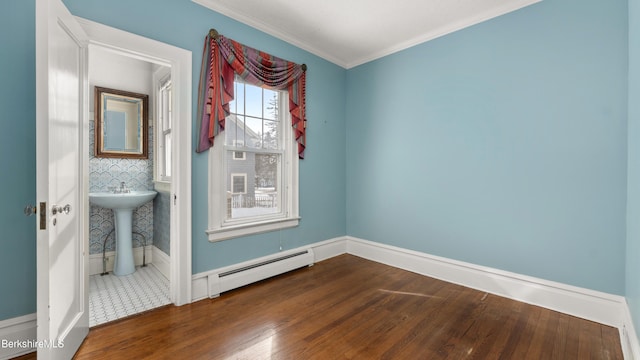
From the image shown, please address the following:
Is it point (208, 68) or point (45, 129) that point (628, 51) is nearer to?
point (208, 68)

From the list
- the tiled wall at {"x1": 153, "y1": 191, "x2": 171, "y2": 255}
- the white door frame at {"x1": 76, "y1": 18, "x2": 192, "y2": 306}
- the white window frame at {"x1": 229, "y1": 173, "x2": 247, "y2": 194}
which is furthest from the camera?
the tiled wall at {"x1": 153, "y1": 191, "x2": 171, "y2": 255}

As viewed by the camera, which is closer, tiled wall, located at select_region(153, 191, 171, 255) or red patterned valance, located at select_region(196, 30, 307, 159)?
red patterned valance, located at select_region(196, 30, 307, 159)

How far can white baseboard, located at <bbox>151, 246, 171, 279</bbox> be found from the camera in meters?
3.08

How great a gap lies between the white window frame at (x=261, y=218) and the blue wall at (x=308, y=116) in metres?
0.08

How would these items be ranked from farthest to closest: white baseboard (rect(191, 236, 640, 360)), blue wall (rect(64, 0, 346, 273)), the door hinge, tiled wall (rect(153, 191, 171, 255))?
1. tiled wall (rect(153, 191, 171, 255))
2. blue wall (rect(64, 0, 346, 273))
3. white baseboard (rect(191, 236, 640, 360))
4. the door hinge

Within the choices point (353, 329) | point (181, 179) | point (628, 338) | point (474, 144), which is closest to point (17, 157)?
point (181, 179)

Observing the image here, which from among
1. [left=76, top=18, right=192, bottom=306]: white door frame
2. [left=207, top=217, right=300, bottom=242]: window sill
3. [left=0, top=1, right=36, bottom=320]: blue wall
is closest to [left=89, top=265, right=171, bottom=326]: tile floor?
[left=76, top=18, right=192, bottom=306]: white door frame

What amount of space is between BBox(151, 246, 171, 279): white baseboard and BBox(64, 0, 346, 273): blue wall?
2.57 ft

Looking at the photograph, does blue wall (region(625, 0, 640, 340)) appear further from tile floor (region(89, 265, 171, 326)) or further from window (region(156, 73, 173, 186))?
window (region(156, 73, 173, 186))

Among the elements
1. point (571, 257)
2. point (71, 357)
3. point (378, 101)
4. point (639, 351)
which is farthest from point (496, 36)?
point (71, 357)

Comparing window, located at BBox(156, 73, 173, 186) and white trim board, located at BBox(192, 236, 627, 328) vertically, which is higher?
window, located at BBox(156, 73, 173, 186)

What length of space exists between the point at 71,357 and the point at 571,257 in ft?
12.3

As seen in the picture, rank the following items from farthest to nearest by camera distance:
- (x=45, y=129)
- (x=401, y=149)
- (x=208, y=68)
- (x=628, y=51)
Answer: (x=401, y=149) → (x=208, y=68) → (x=628, y=51) → (x=45, y=129)

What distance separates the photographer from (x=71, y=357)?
1698 mm
